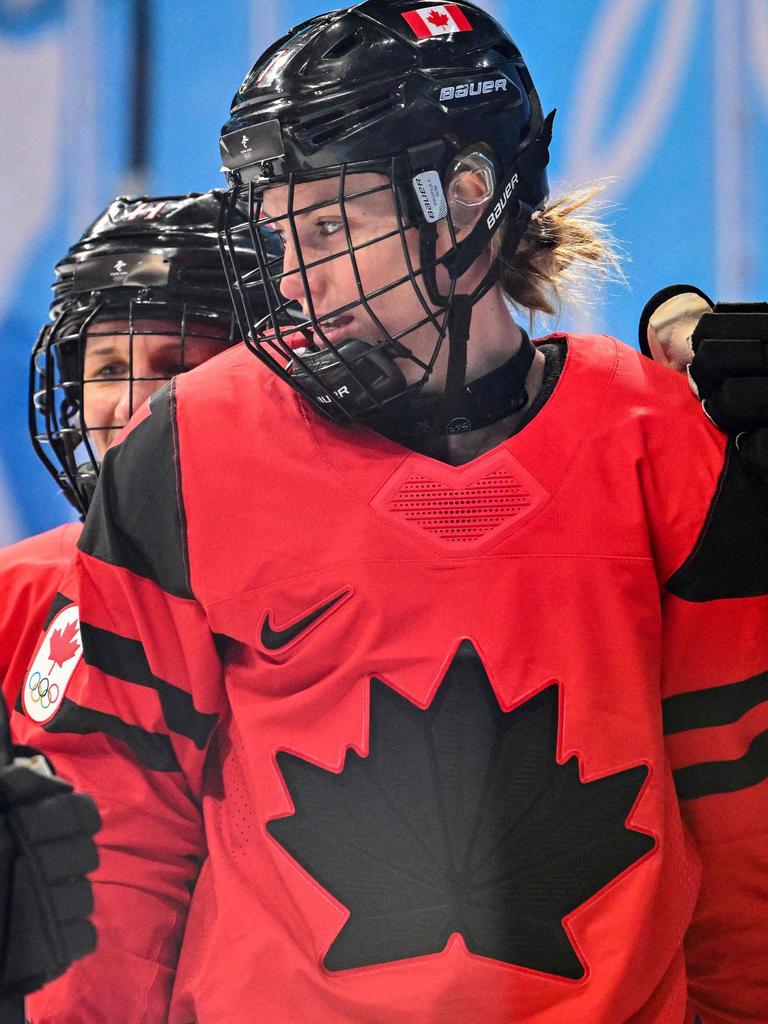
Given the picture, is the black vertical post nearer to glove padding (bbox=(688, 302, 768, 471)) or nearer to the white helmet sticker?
the white helmet sticker

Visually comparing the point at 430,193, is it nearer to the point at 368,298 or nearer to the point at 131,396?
the point at 368,298

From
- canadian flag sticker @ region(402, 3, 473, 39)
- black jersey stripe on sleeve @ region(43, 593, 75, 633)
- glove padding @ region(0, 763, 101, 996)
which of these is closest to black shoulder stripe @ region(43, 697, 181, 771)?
black jersey stripe on sleeve @ region(43, 593, 75, 633)

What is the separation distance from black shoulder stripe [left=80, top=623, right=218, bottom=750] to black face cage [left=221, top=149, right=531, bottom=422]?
0.27 metres

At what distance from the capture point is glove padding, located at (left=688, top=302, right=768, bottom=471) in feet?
3.34

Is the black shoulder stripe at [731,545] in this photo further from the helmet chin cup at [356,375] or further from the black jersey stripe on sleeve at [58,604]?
the black jersey stripe on sleeve at [58,604]

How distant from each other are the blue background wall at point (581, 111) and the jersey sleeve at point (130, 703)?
0.54m

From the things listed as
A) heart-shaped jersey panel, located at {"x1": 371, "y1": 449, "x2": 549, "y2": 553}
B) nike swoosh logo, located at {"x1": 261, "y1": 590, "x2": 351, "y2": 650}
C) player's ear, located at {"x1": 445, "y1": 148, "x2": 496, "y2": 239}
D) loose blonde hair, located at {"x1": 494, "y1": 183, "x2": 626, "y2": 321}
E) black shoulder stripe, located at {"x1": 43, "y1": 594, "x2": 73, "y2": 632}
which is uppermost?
player's ear, located at {"x1": 445, "y1": 148, "x2": 496, "y2": 239}

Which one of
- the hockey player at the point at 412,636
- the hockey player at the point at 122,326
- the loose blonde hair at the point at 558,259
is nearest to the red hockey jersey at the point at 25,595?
the hockey player at the point at 122,326

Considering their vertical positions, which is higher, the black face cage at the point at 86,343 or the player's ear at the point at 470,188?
the player's ear at the point at 470,188

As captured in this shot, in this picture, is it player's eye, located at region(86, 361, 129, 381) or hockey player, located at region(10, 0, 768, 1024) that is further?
player's eye, located at region(86, 361, 129, 381)

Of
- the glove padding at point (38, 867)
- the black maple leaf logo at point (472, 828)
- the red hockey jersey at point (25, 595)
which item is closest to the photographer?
the glove padding at point (38, 867)

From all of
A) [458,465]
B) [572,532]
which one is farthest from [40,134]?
[572,532]

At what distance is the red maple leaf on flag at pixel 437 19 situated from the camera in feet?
3.44

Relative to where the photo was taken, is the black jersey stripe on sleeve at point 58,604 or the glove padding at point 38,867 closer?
the glove padding at point 38,867
